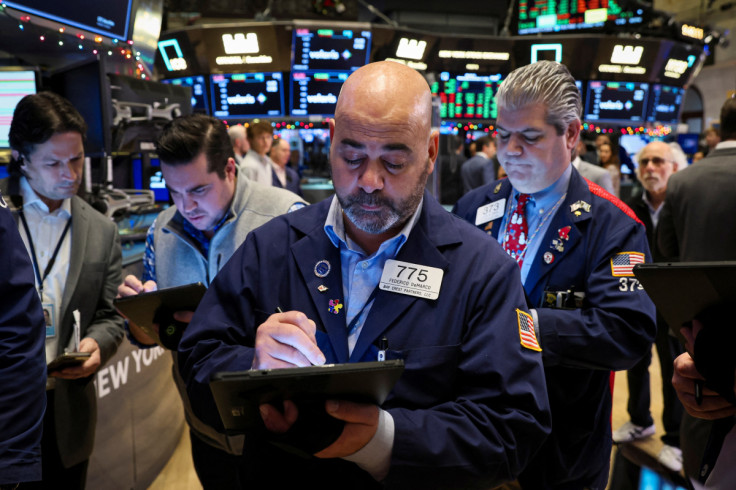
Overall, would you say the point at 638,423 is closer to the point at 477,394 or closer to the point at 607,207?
the point at 607,207

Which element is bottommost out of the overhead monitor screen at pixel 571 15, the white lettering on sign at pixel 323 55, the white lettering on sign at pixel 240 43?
the white lettering on sign at pixel 323 55

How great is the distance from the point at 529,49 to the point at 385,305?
7.84 meters

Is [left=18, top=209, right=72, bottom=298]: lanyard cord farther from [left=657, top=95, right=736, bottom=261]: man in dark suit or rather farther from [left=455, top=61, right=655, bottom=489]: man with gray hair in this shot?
[left=657, top=95, right=736, bottom=261]: man in dark suit

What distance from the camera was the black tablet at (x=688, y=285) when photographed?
115 cm

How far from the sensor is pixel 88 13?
384 centimetres

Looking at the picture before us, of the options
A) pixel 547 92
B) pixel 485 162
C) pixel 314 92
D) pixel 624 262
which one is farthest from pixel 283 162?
pixel 624 262

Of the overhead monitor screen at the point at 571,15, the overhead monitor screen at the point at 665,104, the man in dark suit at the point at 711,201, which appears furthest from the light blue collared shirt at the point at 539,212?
the overhead monitor screen at the point at 571,15

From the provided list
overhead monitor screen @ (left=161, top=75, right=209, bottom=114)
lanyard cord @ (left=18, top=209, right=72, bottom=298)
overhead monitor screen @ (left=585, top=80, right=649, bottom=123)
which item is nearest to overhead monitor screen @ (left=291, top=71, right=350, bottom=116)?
overhead monitor screen @ (left=161, top=75, right=209, bottom=114)

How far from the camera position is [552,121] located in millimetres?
1864

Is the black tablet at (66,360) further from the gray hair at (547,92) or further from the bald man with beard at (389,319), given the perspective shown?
the gray hair at (547,92)

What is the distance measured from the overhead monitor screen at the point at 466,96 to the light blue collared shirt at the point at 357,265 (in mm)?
6985

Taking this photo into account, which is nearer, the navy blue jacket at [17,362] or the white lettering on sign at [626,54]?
the navy blue jacket at [17,362]

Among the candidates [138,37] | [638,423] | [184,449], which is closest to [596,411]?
[638,423]

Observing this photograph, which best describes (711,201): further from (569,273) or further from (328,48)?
(328,48)
